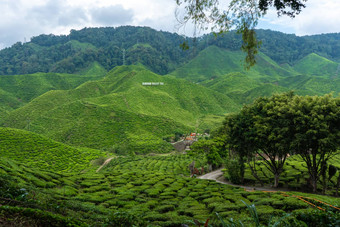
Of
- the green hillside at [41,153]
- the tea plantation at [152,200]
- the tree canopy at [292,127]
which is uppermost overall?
the tree canopy at [292,127]

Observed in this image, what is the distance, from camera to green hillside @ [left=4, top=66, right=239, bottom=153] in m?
65.8

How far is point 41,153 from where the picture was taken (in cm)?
4488

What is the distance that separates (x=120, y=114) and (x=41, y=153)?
34029 millimetres

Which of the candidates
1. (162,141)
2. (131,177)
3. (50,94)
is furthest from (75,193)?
(50,94)

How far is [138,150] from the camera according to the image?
58219 mm

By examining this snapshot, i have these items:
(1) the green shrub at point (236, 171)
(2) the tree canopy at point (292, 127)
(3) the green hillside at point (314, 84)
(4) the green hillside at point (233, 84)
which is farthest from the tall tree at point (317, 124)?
(4) the green hillside at point (233, 84)

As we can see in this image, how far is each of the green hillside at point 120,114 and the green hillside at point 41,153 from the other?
13.9 meters

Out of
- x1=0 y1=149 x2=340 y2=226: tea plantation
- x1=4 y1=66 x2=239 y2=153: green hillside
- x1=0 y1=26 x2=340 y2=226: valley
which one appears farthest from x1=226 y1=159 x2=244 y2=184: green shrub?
x1=4 y1=66 x2=239 y2=153: green hillside

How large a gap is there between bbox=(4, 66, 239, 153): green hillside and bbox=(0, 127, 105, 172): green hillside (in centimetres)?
1386

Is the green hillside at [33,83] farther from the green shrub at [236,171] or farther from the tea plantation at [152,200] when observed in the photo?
the green shrub at [236,171]

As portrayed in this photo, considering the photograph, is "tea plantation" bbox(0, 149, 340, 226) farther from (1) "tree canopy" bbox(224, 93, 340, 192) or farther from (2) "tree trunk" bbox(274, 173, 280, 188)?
(2) "tree trunk" bbox(274, 173, 280, 188)

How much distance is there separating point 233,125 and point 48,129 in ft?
216

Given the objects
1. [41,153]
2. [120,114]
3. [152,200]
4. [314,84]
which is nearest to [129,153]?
[41,153]

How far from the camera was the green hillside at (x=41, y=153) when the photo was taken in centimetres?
4073
